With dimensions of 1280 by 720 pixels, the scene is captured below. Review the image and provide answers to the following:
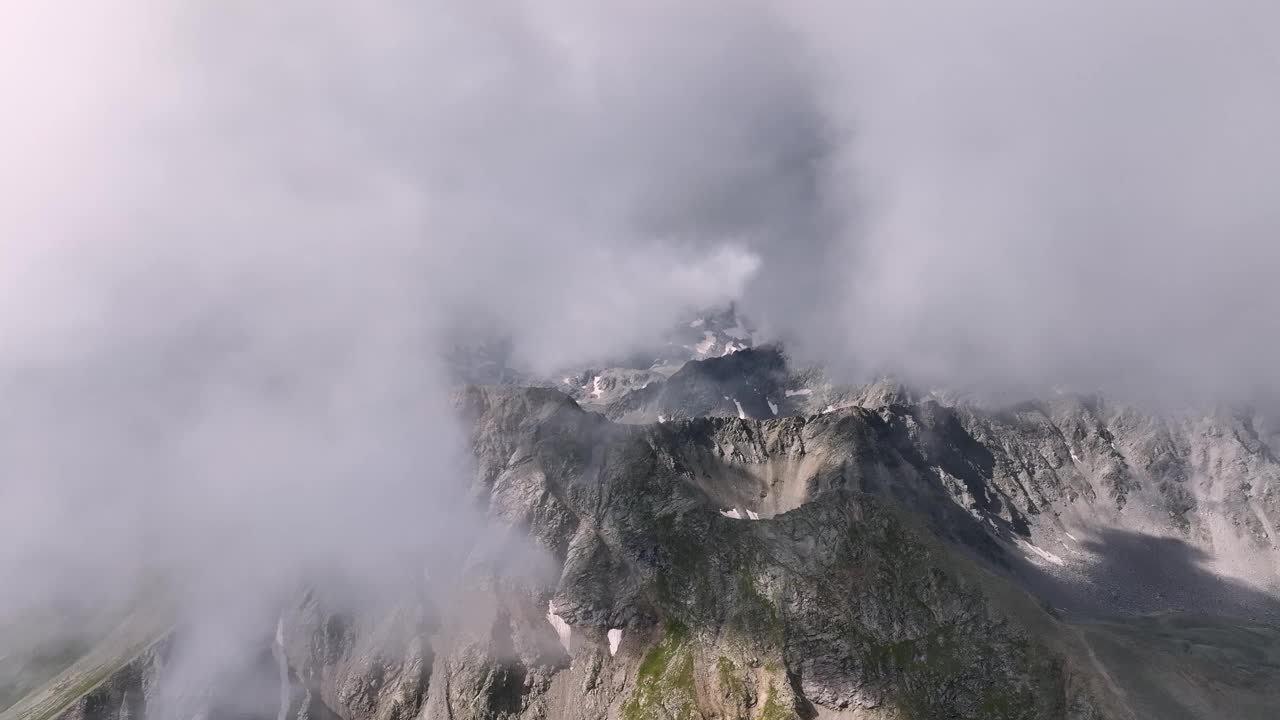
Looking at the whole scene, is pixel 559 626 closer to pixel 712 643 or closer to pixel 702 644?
pixel 702 644

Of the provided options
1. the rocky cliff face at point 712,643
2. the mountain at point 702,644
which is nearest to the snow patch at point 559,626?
the rocky cliff face at point 712,643

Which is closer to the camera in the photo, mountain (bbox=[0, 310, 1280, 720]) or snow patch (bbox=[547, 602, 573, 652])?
mountain (bbox=[0, 310, 1280, 720])

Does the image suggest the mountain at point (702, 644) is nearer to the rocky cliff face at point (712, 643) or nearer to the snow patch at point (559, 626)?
the rocky cliff face at point (712, 643)

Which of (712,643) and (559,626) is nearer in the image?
(712,643)

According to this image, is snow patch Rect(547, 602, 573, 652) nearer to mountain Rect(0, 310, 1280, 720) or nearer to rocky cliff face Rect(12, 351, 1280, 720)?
rocky cliff face Rect(12, 351, 1280, 720)

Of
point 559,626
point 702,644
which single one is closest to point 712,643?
point 702,644

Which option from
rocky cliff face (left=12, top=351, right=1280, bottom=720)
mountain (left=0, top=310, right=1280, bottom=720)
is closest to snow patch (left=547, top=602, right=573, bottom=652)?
rocky cliff face (left=12, top=351, right=1280, bottom=720)

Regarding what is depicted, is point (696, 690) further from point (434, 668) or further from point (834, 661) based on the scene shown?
point (434, 668)

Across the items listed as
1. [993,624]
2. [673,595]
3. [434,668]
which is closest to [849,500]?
[993,624]
